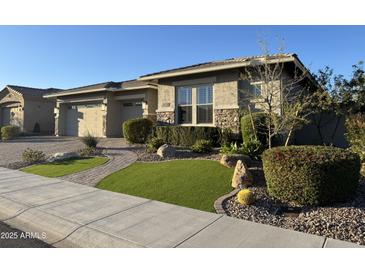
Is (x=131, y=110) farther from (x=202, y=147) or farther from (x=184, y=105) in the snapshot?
(x=202, y=147)

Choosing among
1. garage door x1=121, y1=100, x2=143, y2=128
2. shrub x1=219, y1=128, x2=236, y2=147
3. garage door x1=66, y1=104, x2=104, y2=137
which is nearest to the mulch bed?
shrub x1=219, y1=128, x2=236, y2=147

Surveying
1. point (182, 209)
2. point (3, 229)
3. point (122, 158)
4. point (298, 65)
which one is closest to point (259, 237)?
point (182, 209)

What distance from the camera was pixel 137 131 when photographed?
50.5ft

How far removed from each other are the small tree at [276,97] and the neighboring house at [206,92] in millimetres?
357

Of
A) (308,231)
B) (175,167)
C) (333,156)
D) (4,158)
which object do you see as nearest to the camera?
(308,231)

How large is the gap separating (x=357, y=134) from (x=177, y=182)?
574cm

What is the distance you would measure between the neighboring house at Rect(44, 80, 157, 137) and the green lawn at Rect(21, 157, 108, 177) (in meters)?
7.23

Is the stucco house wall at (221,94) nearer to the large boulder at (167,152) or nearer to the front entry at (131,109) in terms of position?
the large boulder at (167,152)

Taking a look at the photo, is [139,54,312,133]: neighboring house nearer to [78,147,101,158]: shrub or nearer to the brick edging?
[78,147,101,158]: shrub

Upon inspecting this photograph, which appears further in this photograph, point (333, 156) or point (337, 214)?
point (333, 156)

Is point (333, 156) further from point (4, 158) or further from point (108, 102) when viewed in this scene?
point (108, 102)

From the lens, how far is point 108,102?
68.4ft

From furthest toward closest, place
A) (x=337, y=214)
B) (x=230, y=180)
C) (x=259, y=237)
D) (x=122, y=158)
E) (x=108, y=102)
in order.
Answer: (x=108, y=102)
(x=122, y=158)
(x=230, y=180)
(x=337, y=214)
(x=259, y=237)

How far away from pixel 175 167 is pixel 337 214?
5.02 meters
